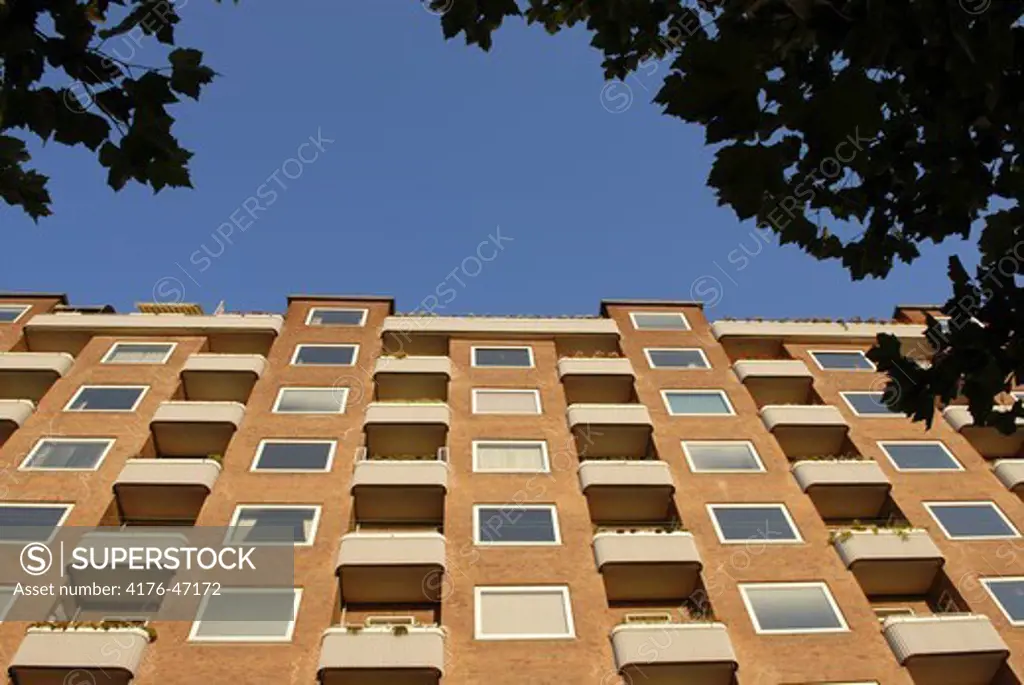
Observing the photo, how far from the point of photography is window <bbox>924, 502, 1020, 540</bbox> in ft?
78.4

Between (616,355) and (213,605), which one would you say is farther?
(616,355)

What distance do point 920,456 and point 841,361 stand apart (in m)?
6.44

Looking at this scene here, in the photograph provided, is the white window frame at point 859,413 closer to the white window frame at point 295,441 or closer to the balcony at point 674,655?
the balcony at point 674,655

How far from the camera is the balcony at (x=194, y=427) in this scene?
26.8 m

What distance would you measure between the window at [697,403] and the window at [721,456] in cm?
172

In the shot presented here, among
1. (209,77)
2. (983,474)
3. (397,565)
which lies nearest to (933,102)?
(209,77)

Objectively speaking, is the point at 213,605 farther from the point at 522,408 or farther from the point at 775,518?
the point at 775,518

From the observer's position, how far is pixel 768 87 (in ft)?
15.7

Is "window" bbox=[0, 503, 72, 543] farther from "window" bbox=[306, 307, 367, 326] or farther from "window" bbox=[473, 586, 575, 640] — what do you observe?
"window" bbox=[306, 307, 367, 326]

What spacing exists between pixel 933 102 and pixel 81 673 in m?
19.3

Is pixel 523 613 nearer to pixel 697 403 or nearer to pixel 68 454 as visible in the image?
pixel 697 403

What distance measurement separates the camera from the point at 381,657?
18.6 meters

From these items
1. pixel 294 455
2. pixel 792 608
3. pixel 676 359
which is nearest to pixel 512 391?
pixel 676 359

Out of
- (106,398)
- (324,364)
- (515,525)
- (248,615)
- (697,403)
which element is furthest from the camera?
(324,364)
